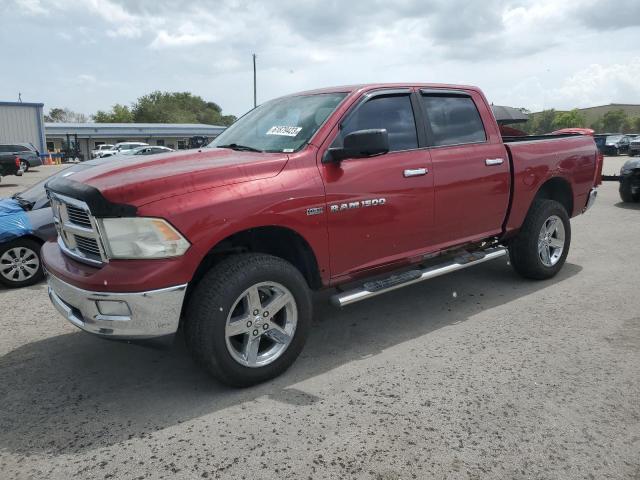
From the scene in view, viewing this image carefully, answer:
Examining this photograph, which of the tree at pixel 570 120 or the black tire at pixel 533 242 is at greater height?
the tree at pixel 570 120

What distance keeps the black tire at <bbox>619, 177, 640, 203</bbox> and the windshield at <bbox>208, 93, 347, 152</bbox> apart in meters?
9.41

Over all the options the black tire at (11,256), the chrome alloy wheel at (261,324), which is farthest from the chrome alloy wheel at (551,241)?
the black tire at (11,256)

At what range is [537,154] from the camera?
5.07 m

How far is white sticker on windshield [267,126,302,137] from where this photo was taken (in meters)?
3.77

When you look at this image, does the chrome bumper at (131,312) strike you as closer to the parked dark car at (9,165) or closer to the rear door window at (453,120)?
the rear door window at (453,120)

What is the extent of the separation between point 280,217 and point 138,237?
2.90 feet

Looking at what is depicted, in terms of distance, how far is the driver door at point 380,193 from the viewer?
3.57 meters

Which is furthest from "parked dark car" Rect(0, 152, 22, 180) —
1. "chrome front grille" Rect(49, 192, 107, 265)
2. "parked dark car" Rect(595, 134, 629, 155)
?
"parked dark car" Rect(595, 134, 629, 155)

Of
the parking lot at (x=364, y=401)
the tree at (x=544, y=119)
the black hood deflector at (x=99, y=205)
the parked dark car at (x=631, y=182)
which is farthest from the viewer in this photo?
the tree at (x=544, y=119)

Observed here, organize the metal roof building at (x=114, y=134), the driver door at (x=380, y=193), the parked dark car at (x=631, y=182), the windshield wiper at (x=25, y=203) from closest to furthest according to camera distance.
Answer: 1. the driver door at (x=380, y=193)
2. the windshield wiper at (x=25, y=203)
3. the parked dark car at (x=631, y=182)
4. the metal roof building at (x=114, y=134)

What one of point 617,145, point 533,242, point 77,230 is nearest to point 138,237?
point 77,230

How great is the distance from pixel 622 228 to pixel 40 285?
8.72 m

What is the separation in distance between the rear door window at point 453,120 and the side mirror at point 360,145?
3.23 ft

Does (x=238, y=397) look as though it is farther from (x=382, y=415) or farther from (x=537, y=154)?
(x=537, y=154)
